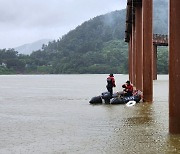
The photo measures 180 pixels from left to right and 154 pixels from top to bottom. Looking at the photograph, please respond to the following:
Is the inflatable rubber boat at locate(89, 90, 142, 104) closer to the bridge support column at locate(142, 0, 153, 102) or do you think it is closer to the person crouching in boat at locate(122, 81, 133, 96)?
the person crouching in boat at locate(122, 81, 133, 96)

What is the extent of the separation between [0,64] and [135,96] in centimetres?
17384

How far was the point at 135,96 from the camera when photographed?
23.8m

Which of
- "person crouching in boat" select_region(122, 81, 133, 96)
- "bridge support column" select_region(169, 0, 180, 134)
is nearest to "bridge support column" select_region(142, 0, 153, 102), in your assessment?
"person crouching in boat" select_region(122, 81, 133, 96)

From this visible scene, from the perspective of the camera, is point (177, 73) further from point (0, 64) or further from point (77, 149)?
point (0, 64)

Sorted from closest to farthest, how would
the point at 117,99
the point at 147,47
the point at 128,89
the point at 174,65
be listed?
the point at 174,65 → the point at 147,47 → the point at 117,99 → the point at 128,89

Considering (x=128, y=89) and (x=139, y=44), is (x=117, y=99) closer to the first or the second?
(x=128, y=89)

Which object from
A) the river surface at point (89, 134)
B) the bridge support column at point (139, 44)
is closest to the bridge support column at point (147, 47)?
the river surface at point (89, 134)

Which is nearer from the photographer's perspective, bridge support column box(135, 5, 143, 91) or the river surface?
the river surface

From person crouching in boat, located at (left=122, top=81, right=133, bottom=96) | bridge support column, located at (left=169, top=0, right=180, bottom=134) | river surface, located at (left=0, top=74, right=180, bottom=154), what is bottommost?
river surface, located at (left=0, top=74, right=180, bottom=154)

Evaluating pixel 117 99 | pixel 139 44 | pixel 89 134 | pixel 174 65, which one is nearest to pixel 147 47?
pixel 117 99

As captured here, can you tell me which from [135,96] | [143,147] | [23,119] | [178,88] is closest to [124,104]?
[135,96]

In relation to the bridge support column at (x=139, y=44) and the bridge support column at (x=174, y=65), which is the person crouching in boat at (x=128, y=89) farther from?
the bridge support column at (x=174, y=65)

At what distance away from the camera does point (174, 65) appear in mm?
12172

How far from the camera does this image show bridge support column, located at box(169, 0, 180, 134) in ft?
39.8
